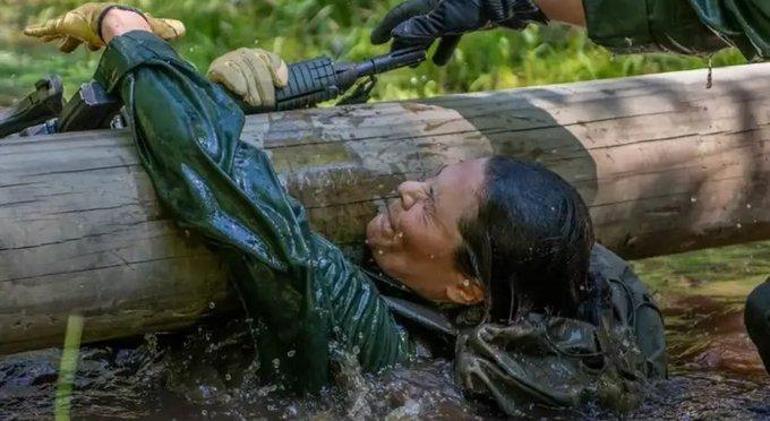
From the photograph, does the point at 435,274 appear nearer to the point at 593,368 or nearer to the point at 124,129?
the point at 593,368

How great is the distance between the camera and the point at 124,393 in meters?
3.85

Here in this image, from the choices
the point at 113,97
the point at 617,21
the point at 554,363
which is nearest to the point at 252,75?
the point at 113,97

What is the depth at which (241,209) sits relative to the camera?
3277 mm

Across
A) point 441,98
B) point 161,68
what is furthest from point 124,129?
point 441,98

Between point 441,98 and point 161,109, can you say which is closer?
point 161,109

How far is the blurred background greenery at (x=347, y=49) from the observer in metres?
7.61

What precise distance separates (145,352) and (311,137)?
2.81 feet

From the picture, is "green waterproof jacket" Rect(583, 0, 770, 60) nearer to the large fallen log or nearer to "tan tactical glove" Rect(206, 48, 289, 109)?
the large fallen log

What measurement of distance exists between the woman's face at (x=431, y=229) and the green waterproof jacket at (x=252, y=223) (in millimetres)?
135

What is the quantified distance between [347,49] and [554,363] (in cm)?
463

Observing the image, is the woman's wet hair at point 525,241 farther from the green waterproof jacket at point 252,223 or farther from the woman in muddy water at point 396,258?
the green waterproof jacket at point 252,223

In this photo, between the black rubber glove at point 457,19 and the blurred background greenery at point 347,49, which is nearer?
the black rubber glove at point 457,19

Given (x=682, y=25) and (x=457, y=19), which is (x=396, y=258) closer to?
(x=457, y=19)

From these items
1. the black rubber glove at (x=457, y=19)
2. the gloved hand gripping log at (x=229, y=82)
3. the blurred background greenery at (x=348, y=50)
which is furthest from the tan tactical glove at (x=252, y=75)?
the blurred background greenery at (x=348, y=50)
